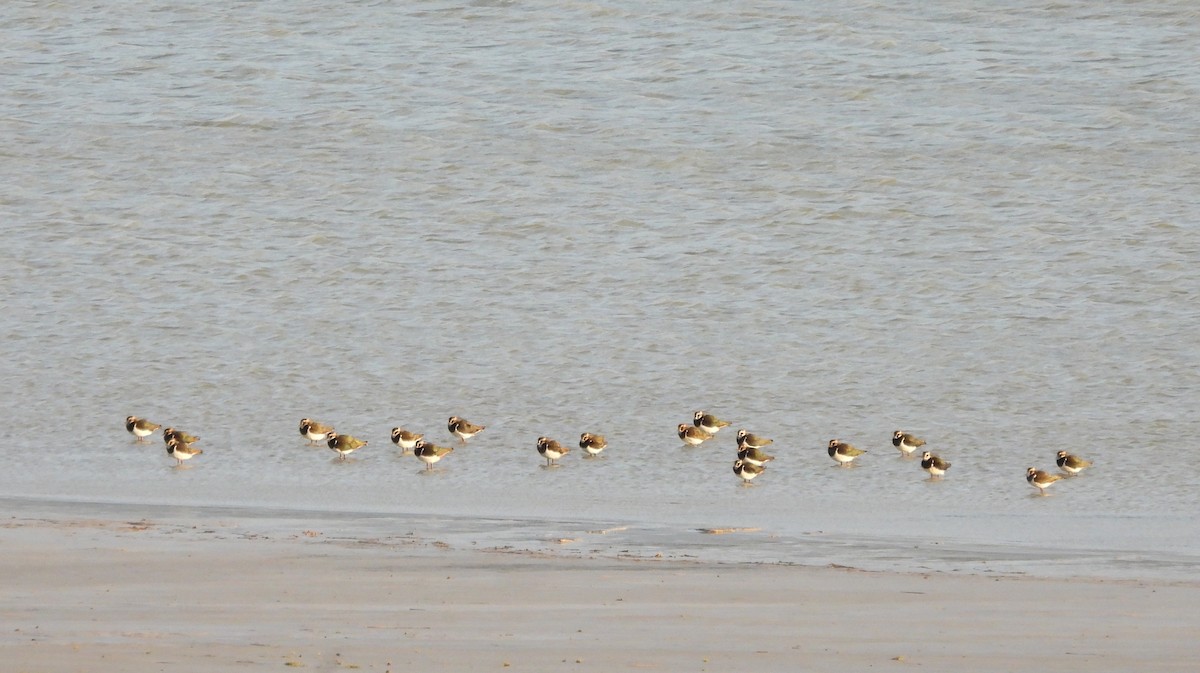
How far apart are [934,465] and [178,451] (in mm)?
5539

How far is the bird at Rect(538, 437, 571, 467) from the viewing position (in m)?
14.6

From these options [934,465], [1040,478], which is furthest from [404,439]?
[1040,478]

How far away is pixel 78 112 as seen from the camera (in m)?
28.6

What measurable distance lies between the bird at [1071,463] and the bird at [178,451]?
6343 millimetres

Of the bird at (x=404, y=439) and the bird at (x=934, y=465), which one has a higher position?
the bird at (x=934, y=465)

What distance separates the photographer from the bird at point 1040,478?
13.3 m

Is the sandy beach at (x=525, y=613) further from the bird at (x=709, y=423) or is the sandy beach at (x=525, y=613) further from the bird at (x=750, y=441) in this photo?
the bird at (x=709, y=423)

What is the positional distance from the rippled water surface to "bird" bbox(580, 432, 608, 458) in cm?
13

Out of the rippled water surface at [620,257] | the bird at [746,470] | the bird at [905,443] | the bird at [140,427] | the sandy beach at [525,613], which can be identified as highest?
the sandy beach at [525,613]

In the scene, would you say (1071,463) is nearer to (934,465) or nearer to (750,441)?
(934,465)

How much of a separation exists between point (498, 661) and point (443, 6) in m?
26.1

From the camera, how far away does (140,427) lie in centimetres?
1564

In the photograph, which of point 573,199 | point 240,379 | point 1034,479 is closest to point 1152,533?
point 1034,479

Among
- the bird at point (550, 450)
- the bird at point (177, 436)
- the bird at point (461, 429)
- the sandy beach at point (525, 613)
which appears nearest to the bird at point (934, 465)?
the bird at point (550, 450)
